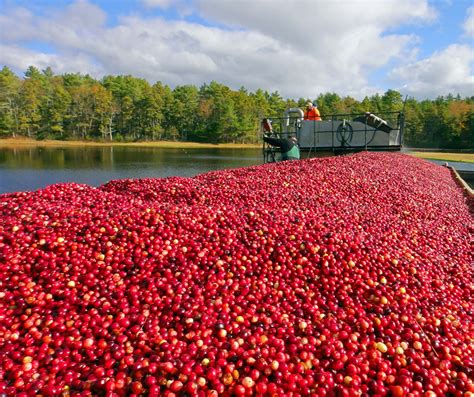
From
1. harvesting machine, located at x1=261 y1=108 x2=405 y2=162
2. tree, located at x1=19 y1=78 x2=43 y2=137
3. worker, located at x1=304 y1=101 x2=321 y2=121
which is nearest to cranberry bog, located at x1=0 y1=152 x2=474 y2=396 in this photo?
harvesting machine, located at x1=261 y1=108 x2=405 y2=162

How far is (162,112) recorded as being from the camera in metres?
82.0

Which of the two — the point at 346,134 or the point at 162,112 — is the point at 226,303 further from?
the point at 162,112

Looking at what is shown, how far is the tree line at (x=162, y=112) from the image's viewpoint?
231 ft

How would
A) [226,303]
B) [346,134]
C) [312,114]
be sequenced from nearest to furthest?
[226,303] → [346,134] → [312,114]

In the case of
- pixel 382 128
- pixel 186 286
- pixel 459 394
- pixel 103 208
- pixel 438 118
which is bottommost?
pixel 459 394

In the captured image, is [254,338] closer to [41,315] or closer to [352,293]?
[352,293]

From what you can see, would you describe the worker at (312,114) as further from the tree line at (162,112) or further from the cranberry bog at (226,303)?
the tree line at (162,112)

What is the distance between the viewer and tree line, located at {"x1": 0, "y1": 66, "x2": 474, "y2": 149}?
7031 centimetres

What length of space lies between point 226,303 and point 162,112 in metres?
84.1

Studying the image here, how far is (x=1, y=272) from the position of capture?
3.38 meters

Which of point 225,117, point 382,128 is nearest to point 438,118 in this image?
point 225,117

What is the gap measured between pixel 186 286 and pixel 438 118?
80.3m

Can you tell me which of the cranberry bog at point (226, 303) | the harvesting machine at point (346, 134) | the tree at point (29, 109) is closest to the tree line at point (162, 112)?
the tree at point (29, 109)

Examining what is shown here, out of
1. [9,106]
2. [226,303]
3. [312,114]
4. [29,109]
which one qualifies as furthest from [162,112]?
[226,303]
